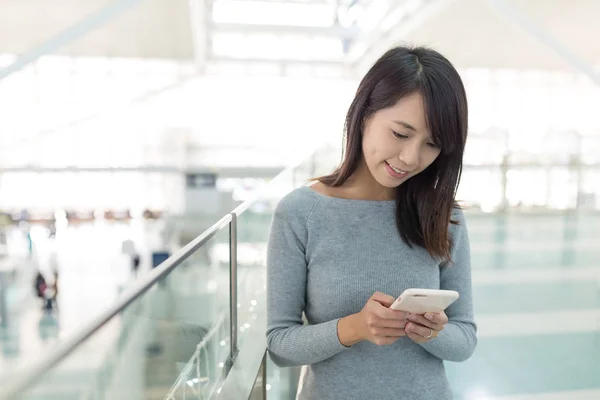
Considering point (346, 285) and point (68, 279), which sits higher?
point (346, 285)

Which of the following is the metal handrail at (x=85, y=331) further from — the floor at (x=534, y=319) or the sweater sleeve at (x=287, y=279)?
the floor at (x=534, y=319)

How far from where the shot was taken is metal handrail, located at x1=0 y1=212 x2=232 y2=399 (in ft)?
3.02

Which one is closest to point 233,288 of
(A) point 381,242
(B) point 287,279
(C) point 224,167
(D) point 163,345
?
(D) point 163,345

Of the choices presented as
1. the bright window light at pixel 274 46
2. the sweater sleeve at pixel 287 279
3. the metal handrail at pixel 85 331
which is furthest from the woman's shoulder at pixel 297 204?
the bright window light at pixel 274 46

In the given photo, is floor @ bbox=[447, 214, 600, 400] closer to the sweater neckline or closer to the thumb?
the sweater neckline

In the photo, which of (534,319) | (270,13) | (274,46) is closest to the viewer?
(534,319)

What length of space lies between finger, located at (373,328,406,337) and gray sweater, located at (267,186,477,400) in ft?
0.76

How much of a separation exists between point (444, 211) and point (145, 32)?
1035 inches

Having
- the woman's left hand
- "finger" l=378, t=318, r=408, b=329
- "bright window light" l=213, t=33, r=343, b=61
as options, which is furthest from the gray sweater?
"bright window light" l=213, t=33, r=343, b=61

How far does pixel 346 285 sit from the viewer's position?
5.76ft

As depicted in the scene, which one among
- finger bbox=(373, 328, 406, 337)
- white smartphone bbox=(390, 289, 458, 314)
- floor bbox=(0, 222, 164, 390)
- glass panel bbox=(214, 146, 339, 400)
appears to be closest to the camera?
white smartphone bbox=(390, 289, 458, 314)

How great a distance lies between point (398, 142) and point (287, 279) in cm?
55

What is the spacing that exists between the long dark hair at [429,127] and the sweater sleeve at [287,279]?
0.20m

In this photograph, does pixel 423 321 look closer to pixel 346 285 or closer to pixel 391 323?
pixel 391 323
